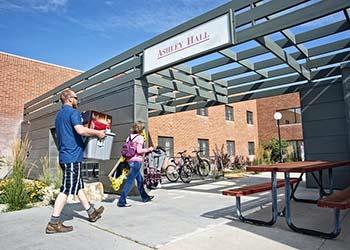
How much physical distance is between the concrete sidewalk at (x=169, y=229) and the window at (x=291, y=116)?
1980 centimetres

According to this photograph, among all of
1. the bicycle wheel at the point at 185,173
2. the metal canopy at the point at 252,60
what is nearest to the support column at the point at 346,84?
the metal canopy at the point at 252,60

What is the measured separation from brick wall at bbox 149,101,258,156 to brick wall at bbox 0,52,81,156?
5649mm

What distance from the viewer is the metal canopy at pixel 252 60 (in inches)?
191

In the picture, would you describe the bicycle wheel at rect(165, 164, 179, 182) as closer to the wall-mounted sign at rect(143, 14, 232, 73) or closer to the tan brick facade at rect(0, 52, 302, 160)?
the tan brick facade at rect(0, 52, 302, 160)

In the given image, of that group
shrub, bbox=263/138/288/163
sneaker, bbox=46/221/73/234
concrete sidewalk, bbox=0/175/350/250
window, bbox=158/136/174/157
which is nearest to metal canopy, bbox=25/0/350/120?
Answer: concrete sidewalk, bbox=0/175/350/250

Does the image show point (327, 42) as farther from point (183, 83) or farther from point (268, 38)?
point (183, 83)

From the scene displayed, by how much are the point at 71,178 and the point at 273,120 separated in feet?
74.2

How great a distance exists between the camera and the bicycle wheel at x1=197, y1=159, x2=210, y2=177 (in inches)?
460

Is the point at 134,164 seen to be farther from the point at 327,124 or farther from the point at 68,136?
the point at 327,124

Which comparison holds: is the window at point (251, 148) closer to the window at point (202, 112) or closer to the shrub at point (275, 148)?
the shrub at point (275, 148)

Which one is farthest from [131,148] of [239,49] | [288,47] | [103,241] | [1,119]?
[1,119]

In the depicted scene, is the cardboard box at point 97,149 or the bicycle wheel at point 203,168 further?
the bicycle wheel at point 203,168

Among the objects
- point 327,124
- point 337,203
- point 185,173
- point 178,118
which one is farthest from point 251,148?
point 337,203

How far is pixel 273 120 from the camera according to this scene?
2442 centimetres
